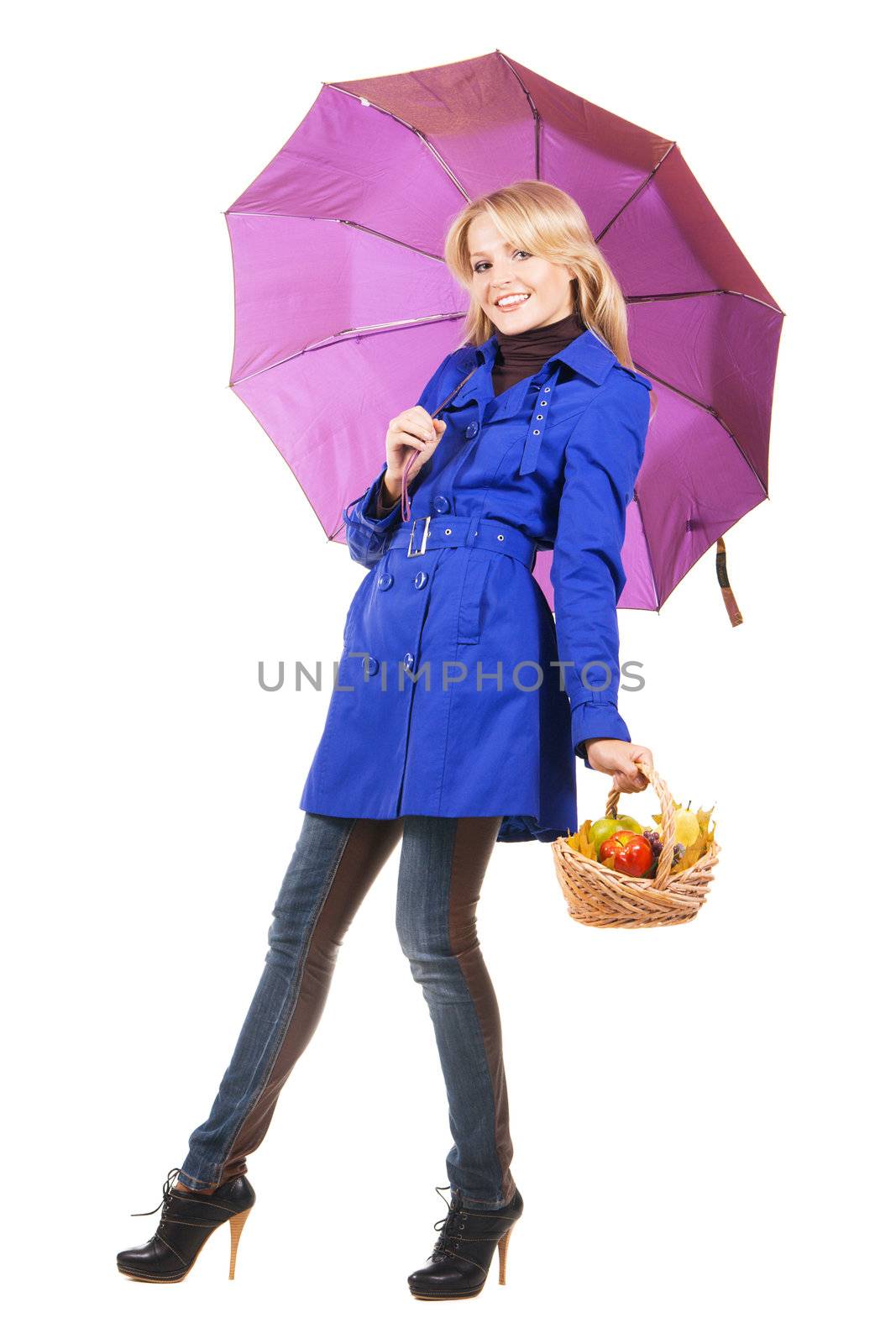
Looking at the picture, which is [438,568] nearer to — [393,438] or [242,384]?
[393,438]

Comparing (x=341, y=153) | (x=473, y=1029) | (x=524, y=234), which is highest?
(x=341, y=153)

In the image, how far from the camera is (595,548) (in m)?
2.30

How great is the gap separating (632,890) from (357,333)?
154cm

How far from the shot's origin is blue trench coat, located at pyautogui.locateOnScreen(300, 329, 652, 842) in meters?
2.29

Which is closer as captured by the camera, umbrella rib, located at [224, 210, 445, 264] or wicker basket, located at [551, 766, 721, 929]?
wicker basket, located at [551, 766, 721, 929]

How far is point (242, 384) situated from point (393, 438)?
0.72 metres

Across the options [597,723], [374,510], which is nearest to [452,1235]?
[597,723]

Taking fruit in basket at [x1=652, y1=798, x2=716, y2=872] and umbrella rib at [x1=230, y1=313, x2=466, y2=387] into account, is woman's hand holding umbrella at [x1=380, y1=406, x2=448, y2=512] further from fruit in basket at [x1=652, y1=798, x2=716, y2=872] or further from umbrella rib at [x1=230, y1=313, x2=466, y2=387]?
fruit in basket at [x1=652, y1=798, x2=716, y2=872]

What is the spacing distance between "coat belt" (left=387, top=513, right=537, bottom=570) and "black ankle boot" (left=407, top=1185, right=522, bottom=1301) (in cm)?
132

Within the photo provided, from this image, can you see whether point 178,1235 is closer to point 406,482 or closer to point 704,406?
point 406,482

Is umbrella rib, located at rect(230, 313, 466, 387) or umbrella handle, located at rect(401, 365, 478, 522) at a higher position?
umbrella rib, located at rect(230, 313, 466, 387)

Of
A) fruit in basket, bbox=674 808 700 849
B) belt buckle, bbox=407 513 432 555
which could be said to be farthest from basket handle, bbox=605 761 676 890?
belt buckle, bbox=407 513 432 555

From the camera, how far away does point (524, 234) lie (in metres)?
2.52

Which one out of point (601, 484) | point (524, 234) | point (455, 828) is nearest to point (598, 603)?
point (601, 484)
